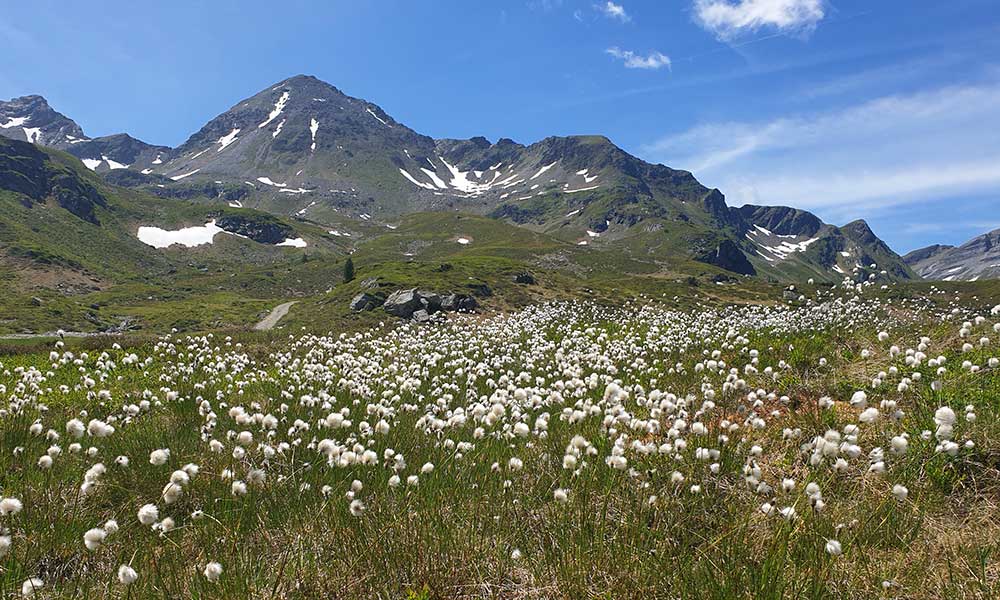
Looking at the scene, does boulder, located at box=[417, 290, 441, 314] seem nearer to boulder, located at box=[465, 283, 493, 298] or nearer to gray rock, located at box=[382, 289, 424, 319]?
gray rock, located at box=[382, 289, 424, 319]

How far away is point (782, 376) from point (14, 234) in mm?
164850

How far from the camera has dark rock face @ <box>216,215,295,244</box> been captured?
626ft

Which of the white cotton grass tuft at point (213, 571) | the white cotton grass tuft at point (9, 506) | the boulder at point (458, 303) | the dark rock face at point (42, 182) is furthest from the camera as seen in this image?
the dark rock face at point (42, 182)

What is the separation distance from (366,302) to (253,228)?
172 metres

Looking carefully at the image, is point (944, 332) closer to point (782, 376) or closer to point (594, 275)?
point (782, 376)

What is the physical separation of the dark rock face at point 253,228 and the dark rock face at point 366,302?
165918 millimetres

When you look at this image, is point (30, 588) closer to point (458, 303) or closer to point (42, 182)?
point (458, 303)

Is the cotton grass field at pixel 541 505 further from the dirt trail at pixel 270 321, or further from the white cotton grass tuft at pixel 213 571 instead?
the dirt trail at pixel 270 321

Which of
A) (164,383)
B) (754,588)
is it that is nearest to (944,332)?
(754,588)

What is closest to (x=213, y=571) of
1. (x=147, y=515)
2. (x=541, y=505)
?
(x=147, y=515)

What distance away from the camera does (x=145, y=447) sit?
5590mm

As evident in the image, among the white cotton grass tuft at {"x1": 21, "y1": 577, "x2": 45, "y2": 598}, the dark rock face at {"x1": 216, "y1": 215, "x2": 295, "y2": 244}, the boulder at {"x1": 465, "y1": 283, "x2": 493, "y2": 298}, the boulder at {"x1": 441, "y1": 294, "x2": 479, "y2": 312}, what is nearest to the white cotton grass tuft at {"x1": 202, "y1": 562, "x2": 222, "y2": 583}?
the white cotton grass tuft at {"x1": 21, "y1": 577, "x2": 45, "y2": 598}

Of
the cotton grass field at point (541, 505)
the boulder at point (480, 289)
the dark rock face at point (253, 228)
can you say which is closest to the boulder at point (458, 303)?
the boulder at point (480, 289)

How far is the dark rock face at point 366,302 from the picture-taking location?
45.5 meters
